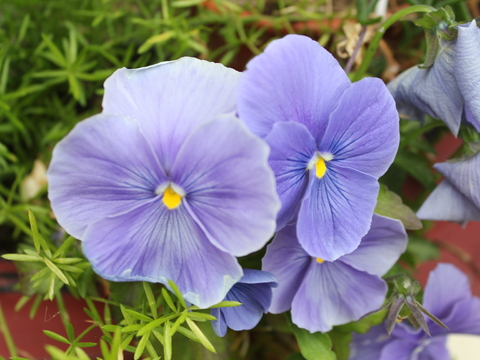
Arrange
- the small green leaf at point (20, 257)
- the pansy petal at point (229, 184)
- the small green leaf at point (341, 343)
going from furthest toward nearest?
the small green leaf at point (341, 343) < the small green leaf at point (20, 257) < the pansy petal at point (229, 184)

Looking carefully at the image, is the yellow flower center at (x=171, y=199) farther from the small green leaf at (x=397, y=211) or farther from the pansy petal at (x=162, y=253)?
the small green leaf at (x=397, y=211)

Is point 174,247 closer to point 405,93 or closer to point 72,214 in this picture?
point 72,214

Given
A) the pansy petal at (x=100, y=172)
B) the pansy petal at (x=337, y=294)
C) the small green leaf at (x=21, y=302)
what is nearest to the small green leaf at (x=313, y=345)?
the pansy petal at (x=337, y=294)

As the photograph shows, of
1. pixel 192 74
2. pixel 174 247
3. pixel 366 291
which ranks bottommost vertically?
pixel 366 291

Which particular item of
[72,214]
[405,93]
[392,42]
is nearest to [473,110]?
[405,93]

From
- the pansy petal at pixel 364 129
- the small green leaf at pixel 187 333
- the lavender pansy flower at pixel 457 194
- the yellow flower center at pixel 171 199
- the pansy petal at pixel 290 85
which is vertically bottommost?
the small green leaf at pixel 187 333

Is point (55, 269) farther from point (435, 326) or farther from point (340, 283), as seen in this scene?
point (435, 326)

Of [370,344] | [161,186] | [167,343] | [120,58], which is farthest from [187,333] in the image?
[120,58]
